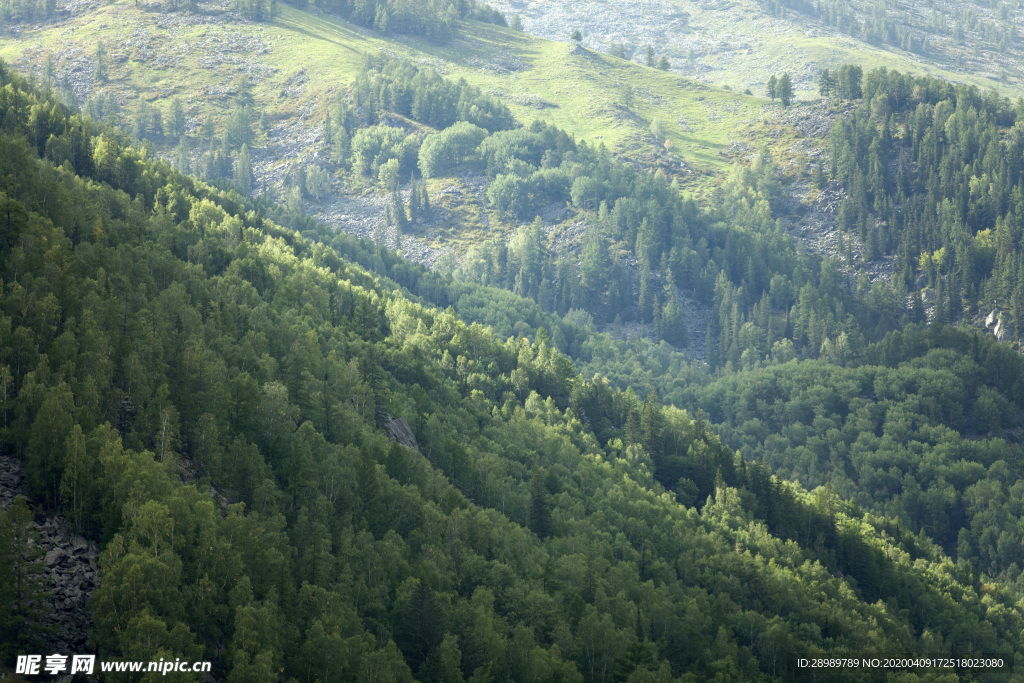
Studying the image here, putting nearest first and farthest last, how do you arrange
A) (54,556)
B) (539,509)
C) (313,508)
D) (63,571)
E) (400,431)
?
1. (63,571)
2. (54,556)
3. (313,508)
4. (539,509)
5. (400,431)

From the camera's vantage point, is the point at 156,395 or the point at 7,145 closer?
the point at 156,395

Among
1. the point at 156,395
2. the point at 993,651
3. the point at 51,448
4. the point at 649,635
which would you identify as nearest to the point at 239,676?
the point at 51,448

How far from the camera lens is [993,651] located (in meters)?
185

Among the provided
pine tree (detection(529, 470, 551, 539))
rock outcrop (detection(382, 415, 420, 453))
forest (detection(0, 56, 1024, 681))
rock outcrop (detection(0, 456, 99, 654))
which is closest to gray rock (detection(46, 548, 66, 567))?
rock outcrop (detection(0, 456, 99, 654))

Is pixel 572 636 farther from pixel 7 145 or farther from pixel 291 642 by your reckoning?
pixel 7 145

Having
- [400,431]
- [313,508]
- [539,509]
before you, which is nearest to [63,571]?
[313,508]

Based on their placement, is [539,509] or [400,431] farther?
[400,431]

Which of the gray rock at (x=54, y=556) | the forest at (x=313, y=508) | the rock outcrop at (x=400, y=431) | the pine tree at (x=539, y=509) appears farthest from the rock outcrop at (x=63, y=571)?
the pine tree at (x=539, y=509)

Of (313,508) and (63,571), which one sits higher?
(63,571)

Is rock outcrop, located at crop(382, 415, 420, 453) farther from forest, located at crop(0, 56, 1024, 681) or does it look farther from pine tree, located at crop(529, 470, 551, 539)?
pine tree, located at crop(529, 470, 551, 539)

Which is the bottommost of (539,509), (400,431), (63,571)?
(539,509)

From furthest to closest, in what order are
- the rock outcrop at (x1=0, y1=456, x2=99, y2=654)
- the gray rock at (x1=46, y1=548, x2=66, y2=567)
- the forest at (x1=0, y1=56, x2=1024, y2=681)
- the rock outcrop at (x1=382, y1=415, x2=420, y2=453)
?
the rock outcrop at (x1=382, y1=415, x2=420, y2=453) → the forest at (x1=0, y1=56, x2=1024, y2=681) → the gray rock at (x1=46, y1=548, x2=66, y2=567) → the rock outcrop at (x1=0, y1=456, x2=99, y2=654)

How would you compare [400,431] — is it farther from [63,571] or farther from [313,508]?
[63,571]

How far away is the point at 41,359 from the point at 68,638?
120 feet
